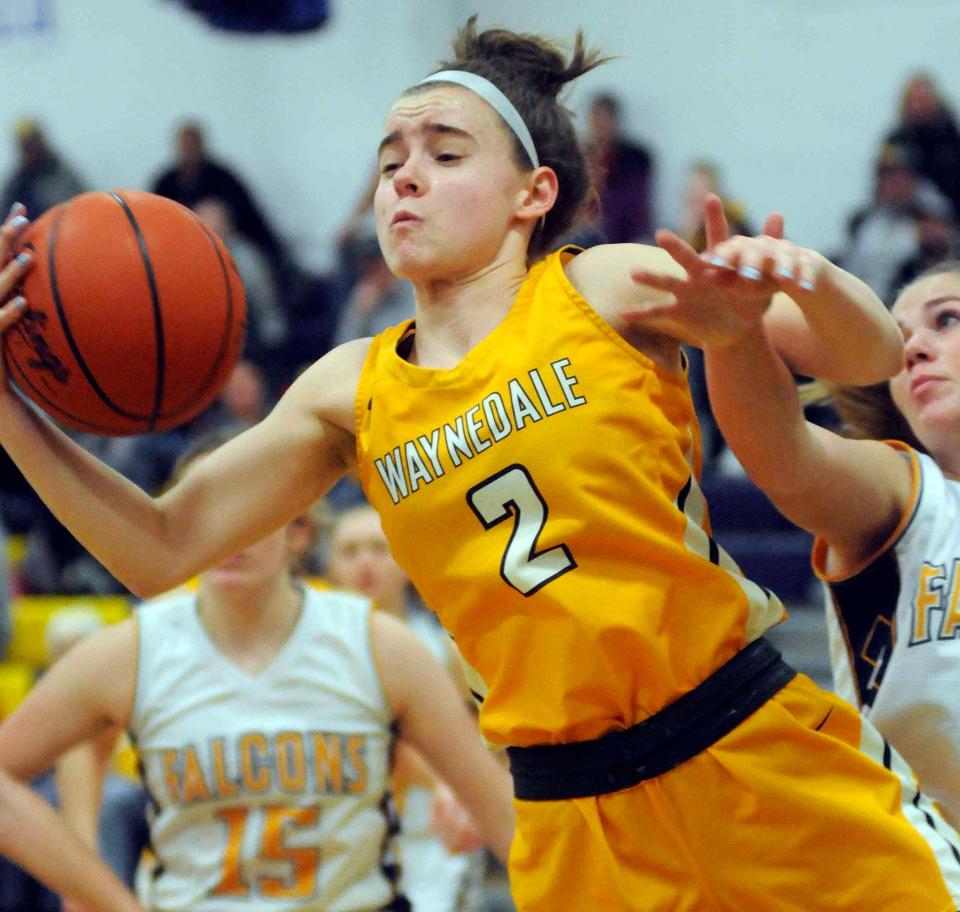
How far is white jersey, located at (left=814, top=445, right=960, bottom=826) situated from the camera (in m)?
2.93

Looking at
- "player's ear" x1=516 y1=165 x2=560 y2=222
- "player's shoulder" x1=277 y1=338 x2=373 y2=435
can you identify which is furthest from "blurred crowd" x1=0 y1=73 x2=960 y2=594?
"player's shoulder" x1=277 y1=338 x2=373 y2=435

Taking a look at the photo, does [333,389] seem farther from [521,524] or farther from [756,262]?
[756,262]

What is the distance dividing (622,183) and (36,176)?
4.10 m

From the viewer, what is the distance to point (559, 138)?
297cm

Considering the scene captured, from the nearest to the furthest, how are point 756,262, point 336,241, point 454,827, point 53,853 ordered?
1. point 756,262
2. point 53,853
3. point 454,827
4. point 336,241

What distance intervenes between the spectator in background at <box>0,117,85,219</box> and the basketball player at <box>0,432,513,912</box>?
768cm

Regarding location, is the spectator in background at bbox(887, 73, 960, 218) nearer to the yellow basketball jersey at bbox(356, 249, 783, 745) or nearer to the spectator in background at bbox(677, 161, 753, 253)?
the spectator in background at bbox(677, 161, 753, 253)

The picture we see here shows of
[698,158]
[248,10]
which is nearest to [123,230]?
[248,10]

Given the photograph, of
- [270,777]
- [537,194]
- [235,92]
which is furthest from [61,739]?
[235,92]

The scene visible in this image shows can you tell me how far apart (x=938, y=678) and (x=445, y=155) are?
1.28 meters

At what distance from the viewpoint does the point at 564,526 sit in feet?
8.22

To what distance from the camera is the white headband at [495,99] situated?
2.84 metres

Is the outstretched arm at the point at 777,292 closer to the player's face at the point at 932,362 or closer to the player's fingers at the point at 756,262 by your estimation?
the player's fingers at the point at 756,262

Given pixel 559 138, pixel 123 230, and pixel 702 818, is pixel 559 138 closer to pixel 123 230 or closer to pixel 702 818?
pixel 123 230
